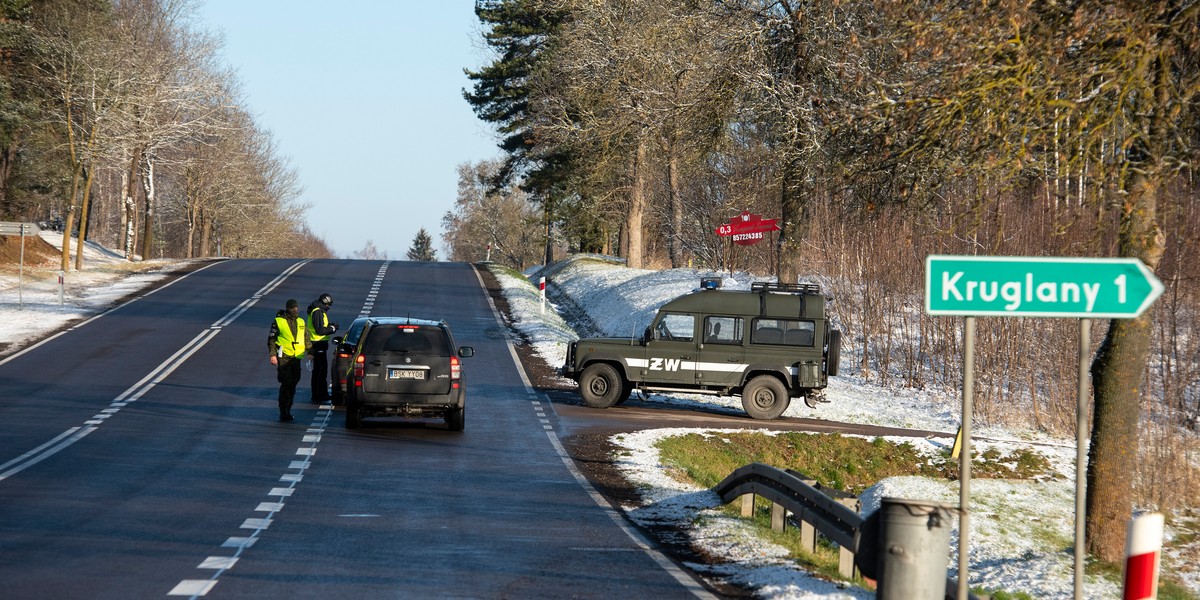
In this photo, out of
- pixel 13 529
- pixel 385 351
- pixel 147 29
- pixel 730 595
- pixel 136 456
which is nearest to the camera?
pixel 730 595

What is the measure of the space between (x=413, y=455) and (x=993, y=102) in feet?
30.2

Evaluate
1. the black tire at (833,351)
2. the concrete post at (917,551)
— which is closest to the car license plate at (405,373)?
the black tire at (833,351)

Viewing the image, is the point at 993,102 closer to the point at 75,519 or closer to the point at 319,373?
the point at 75,519

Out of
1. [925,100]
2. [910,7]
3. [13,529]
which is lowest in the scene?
[13,529]

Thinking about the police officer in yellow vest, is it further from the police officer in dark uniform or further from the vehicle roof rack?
the vehicle roof rack

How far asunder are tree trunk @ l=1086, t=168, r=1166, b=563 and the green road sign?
262 inches

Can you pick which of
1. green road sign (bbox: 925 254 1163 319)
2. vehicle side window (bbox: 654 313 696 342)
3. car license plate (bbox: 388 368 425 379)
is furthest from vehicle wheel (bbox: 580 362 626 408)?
green road sign (bbox: 925 254 1163 319)

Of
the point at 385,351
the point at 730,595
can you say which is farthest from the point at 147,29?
the point at 730,595

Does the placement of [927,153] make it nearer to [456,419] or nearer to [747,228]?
[456,419]

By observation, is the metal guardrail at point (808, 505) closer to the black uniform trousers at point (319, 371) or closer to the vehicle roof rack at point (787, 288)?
the vehicle roof rack at point (787, 288)

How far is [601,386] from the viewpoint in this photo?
2523 cm

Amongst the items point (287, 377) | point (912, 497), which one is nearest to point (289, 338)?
point (287, 377)

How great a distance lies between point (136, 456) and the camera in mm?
16969

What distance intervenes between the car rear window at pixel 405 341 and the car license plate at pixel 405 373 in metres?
0.31
